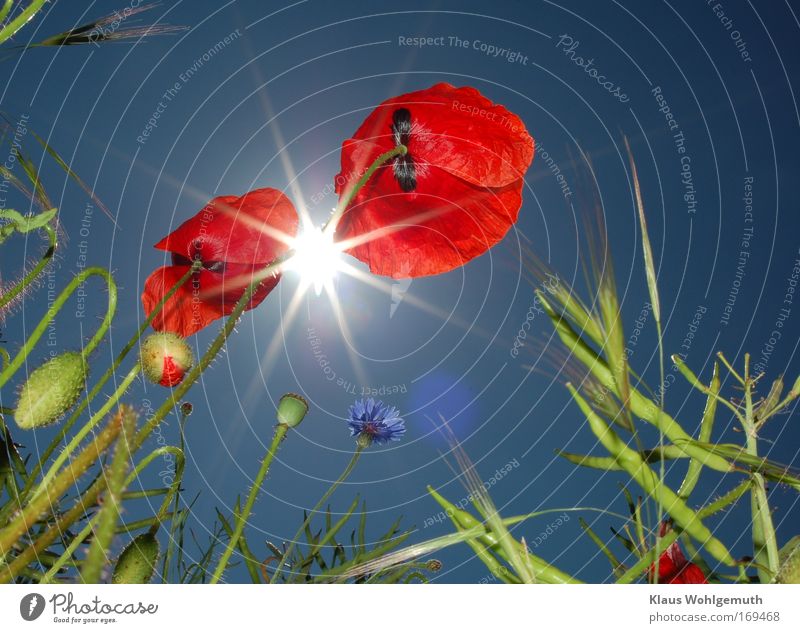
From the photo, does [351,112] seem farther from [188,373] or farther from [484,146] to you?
[188,373]

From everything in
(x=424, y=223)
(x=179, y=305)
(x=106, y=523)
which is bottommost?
(x=106, y=523)

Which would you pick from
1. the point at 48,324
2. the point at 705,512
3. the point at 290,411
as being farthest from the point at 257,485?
the point at 705,512

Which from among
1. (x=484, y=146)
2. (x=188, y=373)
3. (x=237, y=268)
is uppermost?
(x=484, y=146)

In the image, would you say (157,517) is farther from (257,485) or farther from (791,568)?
(791,568)

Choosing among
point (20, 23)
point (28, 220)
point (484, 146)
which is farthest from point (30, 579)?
point (484, 146)

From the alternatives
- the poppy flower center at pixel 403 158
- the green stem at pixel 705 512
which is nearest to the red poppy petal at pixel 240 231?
the poppy flower center at pixel 403 158

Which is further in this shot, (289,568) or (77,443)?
(289,568)
